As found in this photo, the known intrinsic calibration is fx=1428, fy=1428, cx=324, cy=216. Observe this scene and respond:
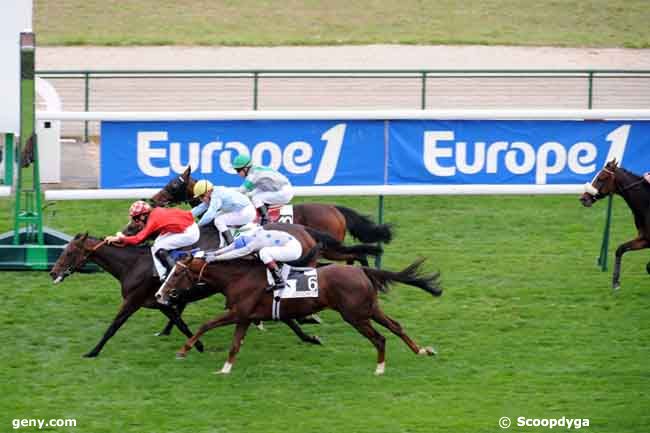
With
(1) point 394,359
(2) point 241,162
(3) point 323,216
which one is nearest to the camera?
(1) point 394,359

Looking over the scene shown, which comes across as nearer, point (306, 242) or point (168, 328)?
point (306, 242)

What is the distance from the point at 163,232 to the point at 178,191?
1.02 metres

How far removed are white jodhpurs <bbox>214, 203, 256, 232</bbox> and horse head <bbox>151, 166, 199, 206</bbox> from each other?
0.72m

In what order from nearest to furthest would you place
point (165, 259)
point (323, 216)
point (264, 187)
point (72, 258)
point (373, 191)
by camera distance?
point (165, 259) < point (72, 258) < point (264, 187) < point (323, 216) < point (373, 191)

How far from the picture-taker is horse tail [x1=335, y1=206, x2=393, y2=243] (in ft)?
48.3

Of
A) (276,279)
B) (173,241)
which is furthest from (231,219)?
(276,279)

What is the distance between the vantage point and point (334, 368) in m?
12.7

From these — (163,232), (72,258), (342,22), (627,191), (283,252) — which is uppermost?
(342,22)

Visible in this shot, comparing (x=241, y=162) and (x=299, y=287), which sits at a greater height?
(x=241, y=162)

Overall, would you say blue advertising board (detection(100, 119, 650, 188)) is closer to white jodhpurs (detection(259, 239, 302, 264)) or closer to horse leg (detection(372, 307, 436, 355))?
white jodhpurs (detection(259, 239, 302, 264))

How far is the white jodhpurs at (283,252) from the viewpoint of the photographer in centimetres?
1256

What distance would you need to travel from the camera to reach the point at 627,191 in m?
15.2

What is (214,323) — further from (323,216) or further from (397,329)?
(323,216)

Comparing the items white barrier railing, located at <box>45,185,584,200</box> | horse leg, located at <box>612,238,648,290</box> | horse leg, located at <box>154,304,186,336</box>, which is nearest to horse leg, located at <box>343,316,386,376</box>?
horse leg, located at <box>154,304,186,336</box>
